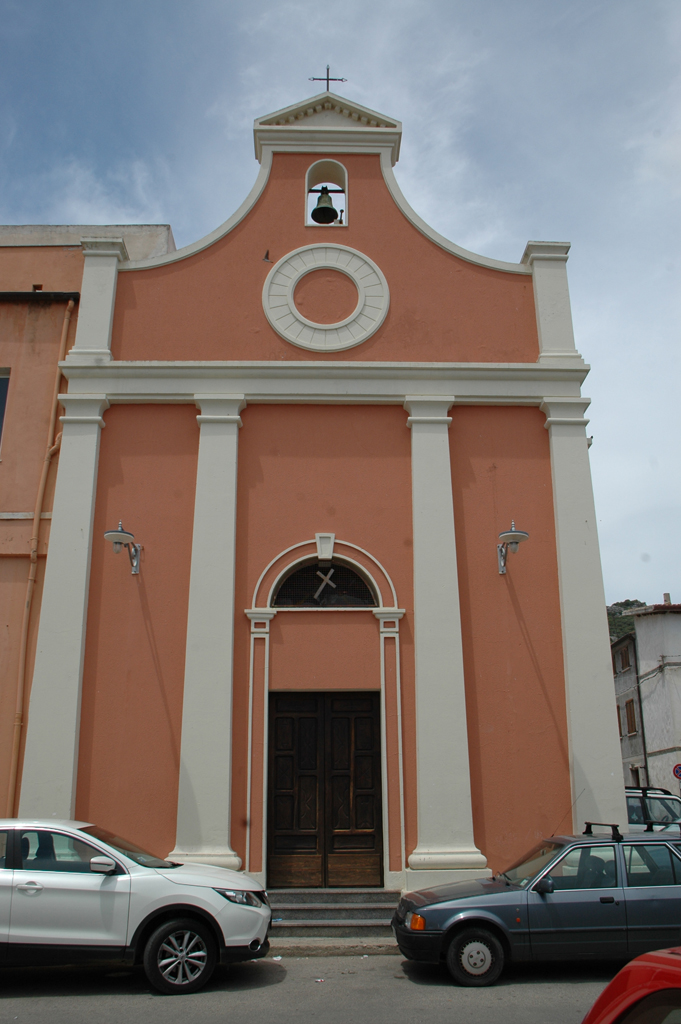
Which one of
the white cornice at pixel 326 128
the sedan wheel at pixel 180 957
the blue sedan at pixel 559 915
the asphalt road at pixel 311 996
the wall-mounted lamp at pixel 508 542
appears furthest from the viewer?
the white cornice at pixel 326 128

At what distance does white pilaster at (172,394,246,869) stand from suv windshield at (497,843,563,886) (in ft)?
10.9

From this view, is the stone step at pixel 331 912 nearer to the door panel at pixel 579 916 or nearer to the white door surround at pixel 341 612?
the white door surround at pixel 341 612

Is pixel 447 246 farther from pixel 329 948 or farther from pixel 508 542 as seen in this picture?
pixel 329 948

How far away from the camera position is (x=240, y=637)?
10.4m

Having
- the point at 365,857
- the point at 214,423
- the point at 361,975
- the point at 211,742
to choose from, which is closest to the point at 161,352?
the point at 214,423

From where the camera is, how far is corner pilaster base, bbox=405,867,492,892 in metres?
9.44

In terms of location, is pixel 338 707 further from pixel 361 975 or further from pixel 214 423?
pixel 214 423

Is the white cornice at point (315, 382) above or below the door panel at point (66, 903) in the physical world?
above

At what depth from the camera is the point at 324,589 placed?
10.8 metres

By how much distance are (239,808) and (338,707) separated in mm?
1685

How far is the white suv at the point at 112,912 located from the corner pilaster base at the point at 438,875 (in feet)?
9.29

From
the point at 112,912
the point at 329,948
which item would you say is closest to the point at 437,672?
the point at 329,948

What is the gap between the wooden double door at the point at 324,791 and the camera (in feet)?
32.2

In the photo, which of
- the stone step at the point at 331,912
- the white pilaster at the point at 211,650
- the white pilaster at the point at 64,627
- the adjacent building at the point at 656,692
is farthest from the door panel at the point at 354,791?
the adjacent building at the point at 656,692
